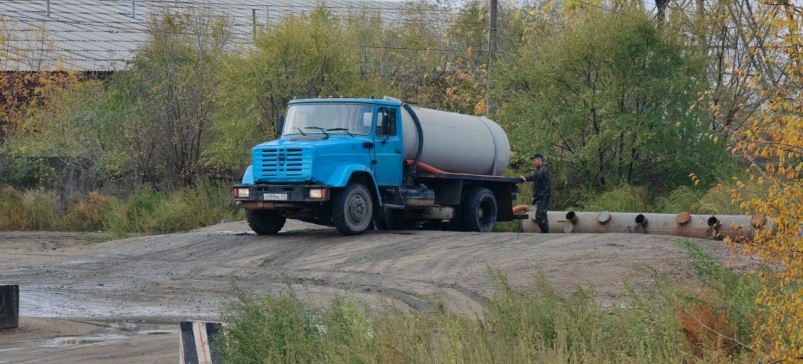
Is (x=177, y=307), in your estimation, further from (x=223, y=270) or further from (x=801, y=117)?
Result: (x=801, y=117)

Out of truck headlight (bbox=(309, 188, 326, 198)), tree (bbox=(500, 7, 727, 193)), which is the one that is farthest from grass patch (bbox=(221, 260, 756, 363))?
tree (bbox=(500, 7, 727, 193))

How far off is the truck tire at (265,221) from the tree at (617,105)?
8823 millimetres

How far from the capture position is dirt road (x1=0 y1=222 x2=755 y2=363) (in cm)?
1230

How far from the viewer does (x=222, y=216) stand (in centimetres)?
2789

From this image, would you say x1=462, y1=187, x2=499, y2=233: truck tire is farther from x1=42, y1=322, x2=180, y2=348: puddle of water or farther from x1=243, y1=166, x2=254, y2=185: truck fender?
x1=42, y1=322, x2=180, y2=348: puddle of water

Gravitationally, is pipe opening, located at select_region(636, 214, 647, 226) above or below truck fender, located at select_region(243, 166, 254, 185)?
below

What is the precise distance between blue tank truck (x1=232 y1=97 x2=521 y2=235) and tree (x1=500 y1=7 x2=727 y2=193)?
466cm

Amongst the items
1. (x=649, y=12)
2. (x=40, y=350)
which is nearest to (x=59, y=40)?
(x=649, y=12)

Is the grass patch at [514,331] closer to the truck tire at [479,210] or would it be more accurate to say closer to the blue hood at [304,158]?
the blue hood at [304,158]

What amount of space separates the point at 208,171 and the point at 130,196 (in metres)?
2.39

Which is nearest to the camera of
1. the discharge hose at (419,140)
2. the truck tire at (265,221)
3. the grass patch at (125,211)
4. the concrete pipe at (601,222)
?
the truck tire at (265,221)

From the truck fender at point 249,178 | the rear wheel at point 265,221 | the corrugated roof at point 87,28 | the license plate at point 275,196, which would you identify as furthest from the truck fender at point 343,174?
the corrugated roof at point 87,28

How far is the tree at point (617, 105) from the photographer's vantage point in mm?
27562

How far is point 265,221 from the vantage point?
71.8 feet
